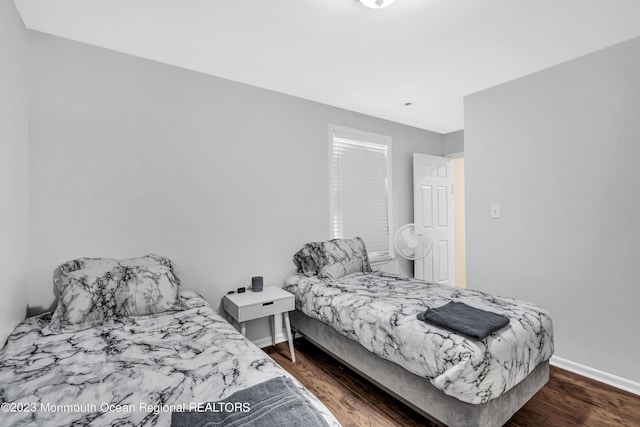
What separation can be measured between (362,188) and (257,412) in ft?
9.56

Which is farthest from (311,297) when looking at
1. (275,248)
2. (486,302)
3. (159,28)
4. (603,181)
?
(603,181)

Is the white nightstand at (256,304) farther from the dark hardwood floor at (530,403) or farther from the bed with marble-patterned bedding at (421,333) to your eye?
the dark hardwood floor at (530,403)

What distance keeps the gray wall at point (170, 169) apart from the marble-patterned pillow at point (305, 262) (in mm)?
85

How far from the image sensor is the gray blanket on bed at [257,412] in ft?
2.83

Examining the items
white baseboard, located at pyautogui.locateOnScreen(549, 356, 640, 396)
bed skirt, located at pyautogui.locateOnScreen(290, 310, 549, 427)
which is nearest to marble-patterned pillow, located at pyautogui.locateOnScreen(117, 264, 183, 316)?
bed skirt, located at pyautogui.locateOnScreen(290, 310, 549, 427)

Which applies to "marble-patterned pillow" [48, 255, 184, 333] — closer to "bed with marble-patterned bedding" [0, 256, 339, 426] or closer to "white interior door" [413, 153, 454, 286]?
"bed with marble-patterned bedding" [0, 256, 339, 426]

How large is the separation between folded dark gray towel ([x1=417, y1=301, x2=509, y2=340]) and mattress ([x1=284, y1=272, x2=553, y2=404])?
Result: 36 mm

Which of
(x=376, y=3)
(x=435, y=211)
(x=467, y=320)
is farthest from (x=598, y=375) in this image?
(x=376, y=3)

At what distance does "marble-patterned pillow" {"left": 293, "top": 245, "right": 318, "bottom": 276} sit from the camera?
2.94 metres

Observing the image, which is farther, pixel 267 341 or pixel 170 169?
pixel 267 341

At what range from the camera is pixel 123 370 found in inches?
47.6

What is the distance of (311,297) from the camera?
2.54m

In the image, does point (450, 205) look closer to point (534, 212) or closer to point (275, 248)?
point (534, 212)

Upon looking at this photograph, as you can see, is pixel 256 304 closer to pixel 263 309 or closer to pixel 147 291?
pixel 263 309
